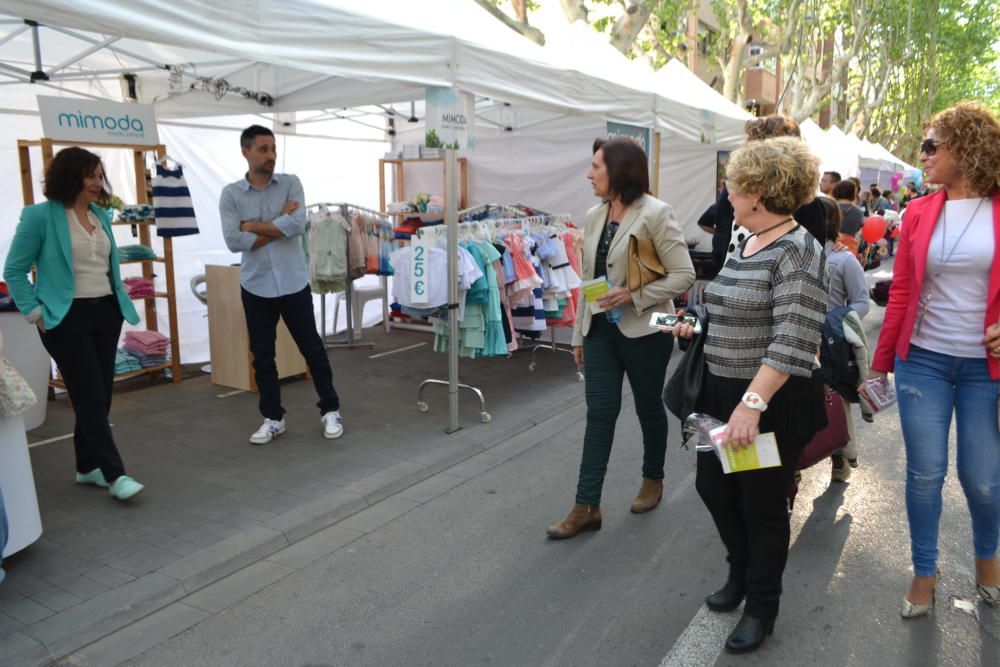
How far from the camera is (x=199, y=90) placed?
304 inches

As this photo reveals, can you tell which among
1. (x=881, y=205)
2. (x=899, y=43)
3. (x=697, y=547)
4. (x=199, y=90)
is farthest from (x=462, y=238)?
(x=899, y=43)

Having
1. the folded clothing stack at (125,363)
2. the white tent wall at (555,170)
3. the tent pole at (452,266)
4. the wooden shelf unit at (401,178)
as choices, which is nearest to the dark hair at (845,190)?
the white tent wall at (555,170)

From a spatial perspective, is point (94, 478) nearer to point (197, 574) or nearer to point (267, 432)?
point (267, 432)

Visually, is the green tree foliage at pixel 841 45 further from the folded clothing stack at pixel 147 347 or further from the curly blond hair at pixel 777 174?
the folded clothing stack at pixel 147 347

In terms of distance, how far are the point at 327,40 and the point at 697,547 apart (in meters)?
3.40

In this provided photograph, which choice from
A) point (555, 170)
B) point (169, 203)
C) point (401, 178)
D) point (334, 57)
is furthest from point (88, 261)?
point (401, 178)

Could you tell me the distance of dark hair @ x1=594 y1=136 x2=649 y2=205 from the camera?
382 centimetres

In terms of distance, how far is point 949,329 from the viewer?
2.95m

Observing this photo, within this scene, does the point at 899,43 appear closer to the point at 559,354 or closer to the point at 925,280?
the point at 559,354

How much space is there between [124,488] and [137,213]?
128 inches

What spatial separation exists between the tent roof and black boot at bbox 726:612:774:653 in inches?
137

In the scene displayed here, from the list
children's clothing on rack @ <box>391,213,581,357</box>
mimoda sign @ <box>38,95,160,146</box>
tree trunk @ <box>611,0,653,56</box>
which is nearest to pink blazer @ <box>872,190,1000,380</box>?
children's clothing on rack @ <box>391,213,581,357</box>

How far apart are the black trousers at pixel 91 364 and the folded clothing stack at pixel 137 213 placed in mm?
2626

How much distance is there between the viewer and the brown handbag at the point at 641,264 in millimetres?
3803
